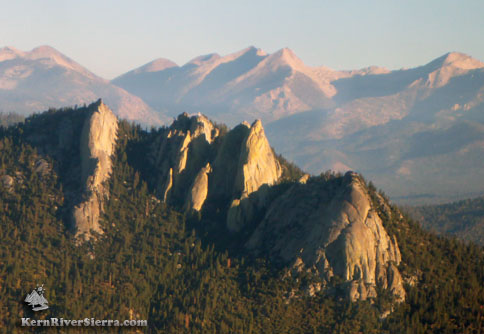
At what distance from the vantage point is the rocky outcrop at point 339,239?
16862cm

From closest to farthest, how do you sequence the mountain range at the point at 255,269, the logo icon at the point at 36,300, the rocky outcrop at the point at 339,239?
the logo icon at the point at 36,300, the mountain range at the point at 255,269, the rocky outcrop at the point at 339,239

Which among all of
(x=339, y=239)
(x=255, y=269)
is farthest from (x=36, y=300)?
(x=339, y=239)

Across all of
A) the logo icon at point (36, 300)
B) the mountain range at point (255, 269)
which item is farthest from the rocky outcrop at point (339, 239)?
the logo icon at point (36, 300)

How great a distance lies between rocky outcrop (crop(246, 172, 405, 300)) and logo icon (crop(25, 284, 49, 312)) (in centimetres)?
6905

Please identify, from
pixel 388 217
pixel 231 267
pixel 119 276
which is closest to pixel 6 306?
pixel 119 276

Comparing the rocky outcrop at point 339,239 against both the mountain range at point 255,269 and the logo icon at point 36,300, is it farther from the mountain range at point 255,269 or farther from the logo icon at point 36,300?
the logo icon at point 36,300

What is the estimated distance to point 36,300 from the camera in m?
154

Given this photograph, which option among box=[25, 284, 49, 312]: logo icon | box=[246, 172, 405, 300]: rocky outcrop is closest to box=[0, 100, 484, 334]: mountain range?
box=[246, 172, 405, 300]: rocky outcrop

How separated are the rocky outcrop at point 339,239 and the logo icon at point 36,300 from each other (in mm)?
69049

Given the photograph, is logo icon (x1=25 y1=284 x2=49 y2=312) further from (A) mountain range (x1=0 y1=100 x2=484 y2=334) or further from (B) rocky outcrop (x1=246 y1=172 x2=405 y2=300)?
(B) rocky outcrop (x1=246 y1=172 x2=405 y2=300)

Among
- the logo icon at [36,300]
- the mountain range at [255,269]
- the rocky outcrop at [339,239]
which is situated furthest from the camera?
the rocky outcrop at [339,239]

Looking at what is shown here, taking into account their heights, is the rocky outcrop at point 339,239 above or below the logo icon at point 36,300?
above

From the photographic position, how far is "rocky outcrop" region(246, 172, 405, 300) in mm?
168625

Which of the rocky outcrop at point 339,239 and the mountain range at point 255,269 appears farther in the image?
the rocky outcrop at point 339,239
